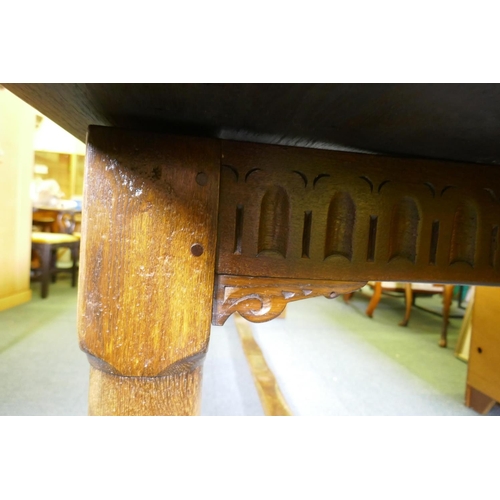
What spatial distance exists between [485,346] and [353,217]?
3.57 ft

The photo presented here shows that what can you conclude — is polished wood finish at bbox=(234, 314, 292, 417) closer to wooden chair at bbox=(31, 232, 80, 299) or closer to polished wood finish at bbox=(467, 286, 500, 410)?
polished wood finish at bbox=(467, 286, 500, 410)

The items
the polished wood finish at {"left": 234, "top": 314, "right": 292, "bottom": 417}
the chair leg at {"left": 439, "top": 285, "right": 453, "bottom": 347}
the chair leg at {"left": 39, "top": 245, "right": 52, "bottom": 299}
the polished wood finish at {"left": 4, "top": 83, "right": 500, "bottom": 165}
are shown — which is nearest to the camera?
the polished wood finish at {"left": 4, "top": 83, "right": 500, "bottom": 165}

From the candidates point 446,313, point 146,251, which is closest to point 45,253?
point 146,251

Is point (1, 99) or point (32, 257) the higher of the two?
point (1, 99)

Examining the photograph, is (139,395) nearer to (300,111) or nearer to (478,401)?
(300,111)

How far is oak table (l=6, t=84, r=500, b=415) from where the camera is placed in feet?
0.73

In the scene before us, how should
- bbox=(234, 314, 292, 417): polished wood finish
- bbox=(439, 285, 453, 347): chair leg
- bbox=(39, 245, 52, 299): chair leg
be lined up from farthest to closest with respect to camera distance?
bbox=(39, 245, 52, 299): chair leg
bbox=(439, 285, 453, 347): chair leg
bbox=(234, 314, 292, 417): polished wood finish

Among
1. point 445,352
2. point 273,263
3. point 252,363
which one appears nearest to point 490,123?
point 273,263

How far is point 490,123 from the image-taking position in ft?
0.77

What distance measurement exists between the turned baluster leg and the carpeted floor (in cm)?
81

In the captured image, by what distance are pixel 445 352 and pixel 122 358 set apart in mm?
1783

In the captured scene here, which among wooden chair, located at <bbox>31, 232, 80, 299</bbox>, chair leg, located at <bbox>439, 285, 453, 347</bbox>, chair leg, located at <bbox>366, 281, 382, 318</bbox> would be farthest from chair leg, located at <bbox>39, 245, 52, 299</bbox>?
chair leg, located at <bbox>439, 285, 453, 347</bbox>

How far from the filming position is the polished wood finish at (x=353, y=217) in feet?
0.86

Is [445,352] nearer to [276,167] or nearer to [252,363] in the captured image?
[252,363]
